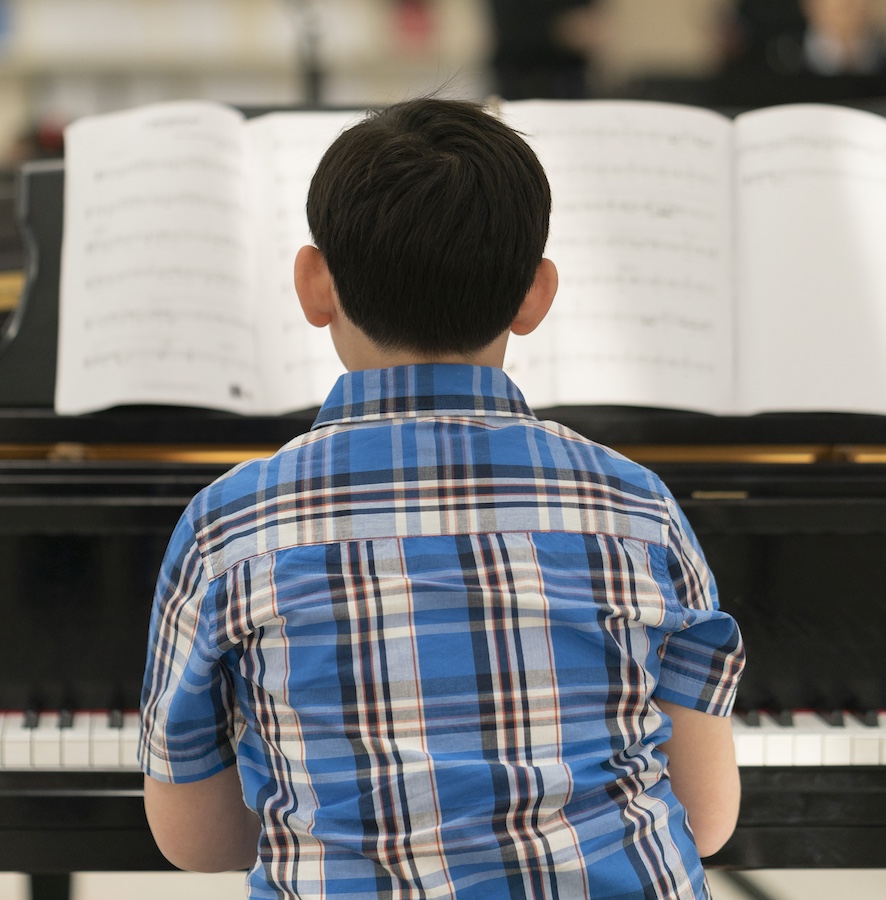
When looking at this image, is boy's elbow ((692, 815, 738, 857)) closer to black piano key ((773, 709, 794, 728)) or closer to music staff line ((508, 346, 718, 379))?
black piano key ((773, 709, 794, 728))

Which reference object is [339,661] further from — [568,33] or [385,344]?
[568,33]

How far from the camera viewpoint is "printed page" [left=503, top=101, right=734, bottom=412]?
1619 millimetres

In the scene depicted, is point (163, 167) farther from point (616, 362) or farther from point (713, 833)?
point (713, 833)

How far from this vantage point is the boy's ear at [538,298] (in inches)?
39.8

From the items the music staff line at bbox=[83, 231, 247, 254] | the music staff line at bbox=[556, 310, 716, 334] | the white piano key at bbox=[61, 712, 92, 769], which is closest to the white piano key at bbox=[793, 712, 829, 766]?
the music staff line at bbox=[556, 310, 716, 334]

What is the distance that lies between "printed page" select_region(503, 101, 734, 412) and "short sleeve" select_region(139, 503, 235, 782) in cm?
76

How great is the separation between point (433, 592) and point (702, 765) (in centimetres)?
39

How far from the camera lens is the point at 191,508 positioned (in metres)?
0.96

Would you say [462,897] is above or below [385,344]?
below

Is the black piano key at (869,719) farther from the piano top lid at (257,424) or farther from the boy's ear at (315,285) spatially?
the boy's ear at (315,285)

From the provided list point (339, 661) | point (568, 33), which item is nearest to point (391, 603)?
point (339, 661)

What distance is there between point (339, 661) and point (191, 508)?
7.8 inches

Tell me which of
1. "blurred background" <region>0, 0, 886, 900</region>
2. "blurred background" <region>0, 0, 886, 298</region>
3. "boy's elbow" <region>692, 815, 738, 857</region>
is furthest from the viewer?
"blurred background" <region>0, 0, 886, 298</region>

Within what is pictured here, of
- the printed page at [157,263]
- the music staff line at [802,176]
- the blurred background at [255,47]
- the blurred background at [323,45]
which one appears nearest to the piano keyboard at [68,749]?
the printed page at [157,263]
